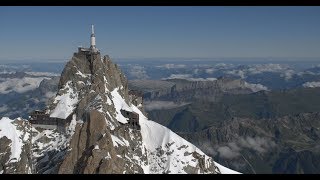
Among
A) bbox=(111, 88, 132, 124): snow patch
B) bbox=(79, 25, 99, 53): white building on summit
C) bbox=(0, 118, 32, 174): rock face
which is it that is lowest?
bbox=(0, 118, 32, 174): rock face

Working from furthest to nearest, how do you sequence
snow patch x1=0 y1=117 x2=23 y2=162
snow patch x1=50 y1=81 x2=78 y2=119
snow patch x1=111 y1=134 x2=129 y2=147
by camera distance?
snow patch x1=50 y1=81 x2=78 y2=119 → snow patch x1=0 y1=117 x2=23 y2=162 → snow patch x1=111 y1=134 x2=129 y2=147

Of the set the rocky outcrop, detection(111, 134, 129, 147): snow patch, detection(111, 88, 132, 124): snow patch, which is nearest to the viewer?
the rocky outcrop

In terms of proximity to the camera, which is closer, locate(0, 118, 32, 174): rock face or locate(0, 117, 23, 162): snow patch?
locate(0, 118, 32, 174): rock face

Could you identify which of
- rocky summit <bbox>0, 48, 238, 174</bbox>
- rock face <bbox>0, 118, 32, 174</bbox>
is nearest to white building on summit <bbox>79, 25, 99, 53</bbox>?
rocky summit <bbox>0, 48, 238, 174</bbox>

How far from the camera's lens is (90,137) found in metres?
130

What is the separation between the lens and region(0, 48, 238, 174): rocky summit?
12262 cm

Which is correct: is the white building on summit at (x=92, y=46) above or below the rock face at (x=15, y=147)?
above

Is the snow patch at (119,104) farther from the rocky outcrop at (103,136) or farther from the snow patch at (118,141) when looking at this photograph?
the snow patch at (118,141)

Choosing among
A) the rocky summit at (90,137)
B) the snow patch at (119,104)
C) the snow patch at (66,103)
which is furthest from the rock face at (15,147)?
the snow patch at (119,104)

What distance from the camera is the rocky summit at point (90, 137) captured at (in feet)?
402

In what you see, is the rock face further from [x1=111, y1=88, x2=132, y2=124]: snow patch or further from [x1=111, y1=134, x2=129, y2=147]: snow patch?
[x1=111, y1=88, x2=132, y2=124]: snow patch

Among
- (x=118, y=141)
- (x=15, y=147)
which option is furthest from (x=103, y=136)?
(x=15, y=147)

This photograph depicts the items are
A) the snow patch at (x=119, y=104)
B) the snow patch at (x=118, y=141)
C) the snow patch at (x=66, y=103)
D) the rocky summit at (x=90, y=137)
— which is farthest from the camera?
the snow patch at (x=119, y=104)

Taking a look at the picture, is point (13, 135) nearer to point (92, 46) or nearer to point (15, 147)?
point (15, 147)
